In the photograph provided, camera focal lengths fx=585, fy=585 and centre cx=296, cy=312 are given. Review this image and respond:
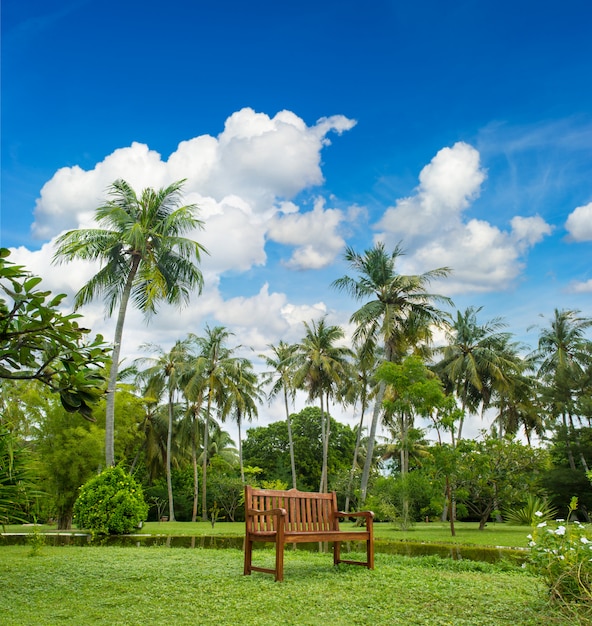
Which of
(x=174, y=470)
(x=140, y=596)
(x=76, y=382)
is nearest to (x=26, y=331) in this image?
(x=76, y=382)

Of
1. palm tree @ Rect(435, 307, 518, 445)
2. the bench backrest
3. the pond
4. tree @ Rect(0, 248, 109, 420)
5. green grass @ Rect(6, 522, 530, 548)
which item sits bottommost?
green grass @ Rect(6, 522, 530, 548)

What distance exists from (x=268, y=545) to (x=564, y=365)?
22.1m

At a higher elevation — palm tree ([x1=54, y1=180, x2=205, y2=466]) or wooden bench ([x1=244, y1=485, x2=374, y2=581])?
palm tree ([x1=54, y1=180, x2=205, y2=466])

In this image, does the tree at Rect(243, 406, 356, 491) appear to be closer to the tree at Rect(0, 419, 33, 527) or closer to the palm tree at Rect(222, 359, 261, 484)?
the palm tree at Rect(222, 359, 261, 484)

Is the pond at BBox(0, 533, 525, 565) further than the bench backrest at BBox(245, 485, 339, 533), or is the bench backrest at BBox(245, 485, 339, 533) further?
the pond at BBox(0, 533, 525, 565)

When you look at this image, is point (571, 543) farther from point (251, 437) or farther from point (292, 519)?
point (251, 437)

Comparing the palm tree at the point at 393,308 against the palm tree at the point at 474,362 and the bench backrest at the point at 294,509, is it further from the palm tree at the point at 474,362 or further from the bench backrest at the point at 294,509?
the bench backrest at the point at 294,509

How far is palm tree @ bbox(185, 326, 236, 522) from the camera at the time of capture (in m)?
33.5

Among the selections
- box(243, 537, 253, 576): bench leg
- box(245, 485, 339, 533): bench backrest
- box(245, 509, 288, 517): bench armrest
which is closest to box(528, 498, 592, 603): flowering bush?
box(245, 509, 288, 517): bench armrest

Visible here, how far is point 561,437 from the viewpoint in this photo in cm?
2614

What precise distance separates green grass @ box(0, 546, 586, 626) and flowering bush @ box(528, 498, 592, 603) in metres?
0.22

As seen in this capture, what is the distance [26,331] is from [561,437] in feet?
87.8

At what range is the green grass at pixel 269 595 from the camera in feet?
14.7

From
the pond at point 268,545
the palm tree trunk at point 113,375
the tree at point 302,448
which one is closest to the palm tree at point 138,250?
the palm tree trunk at point 113,375
